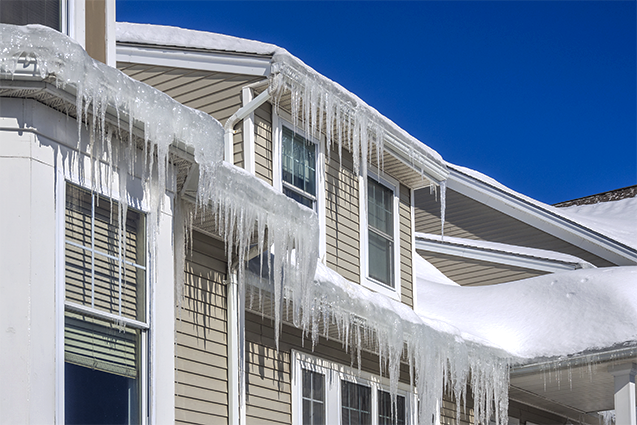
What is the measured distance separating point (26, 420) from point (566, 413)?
12.3m

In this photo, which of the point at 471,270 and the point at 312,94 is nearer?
the point at 312,94

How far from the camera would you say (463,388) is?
11.7m

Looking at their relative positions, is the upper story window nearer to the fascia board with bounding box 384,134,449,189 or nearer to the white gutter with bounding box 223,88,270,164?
the white gutter with bounding box 223,88,270,164

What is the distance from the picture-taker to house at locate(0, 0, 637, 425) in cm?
533

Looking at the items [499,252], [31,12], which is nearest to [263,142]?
[31,12]

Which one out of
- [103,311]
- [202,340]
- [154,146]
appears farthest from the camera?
[202,340]

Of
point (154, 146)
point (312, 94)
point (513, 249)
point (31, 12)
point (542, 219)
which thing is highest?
point (542, 219)

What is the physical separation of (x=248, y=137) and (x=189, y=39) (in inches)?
61.0

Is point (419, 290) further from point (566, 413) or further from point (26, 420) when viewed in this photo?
point (26, 420)

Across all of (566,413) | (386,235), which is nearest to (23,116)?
(386,235)

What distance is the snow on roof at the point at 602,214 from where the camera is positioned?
17391 millimetres

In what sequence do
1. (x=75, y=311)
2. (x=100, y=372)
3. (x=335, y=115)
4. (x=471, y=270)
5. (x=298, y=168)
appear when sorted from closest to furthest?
(x=75, y=311)
(x=100, y=372)
(x=298, y=168)
(x=335, y=115)
(x=471, y=270)

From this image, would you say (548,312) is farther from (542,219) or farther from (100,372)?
(100,372)

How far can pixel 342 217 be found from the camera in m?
10.4
